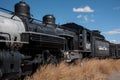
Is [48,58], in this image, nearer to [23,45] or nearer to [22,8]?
[23,45]

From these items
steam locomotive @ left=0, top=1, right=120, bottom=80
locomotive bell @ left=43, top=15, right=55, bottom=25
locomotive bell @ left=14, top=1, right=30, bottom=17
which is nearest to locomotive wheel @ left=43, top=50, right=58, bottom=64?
steam locomotive @ left=0, top=1, right=120, bottom=80

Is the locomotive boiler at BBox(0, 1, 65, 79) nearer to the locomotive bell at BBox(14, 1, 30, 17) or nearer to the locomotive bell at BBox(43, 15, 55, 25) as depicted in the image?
the locomotive bell at BBox(14, 1, 30, 17)

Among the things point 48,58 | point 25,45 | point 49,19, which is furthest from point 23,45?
point 49,19

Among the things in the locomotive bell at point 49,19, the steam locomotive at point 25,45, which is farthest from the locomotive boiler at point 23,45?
the locomotive bell at point 49,19

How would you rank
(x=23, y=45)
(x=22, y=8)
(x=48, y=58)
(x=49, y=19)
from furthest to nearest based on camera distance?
(x=49, y=19)
(x=22, y=8)
(x=48, y=58)
(x=23, y=45)

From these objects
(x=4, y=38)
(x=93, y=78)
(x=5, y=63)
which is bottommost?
(x=93, y=78)

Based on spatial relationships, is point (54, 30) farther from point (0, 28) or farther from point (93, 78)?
point (0, 28)

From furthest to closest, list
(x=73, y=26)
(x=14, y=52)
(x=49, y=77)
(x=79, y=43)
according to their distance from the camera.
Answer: (x=73, y=26)
(x=79, y=43)
(x=49, y=77)
(x=14, y=52)

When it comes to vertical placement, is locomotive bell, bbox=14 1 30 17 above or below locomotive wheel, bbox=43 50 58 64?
above

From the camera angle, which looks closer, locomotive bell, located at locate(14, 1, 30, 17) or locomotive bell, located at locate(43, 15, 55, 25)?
locomotive bell, located at locate(14, 1, 30, 17)

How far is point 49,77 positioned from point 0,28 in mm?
2697

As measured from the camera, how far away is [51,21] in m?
16.2

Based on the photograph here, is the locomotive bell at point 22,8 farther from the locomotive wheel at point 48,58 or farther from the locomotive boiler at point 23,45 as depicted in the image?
the locomotive wheel at point 48,58

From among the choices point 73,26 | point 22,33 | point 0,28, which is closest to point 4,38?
point 0,28
